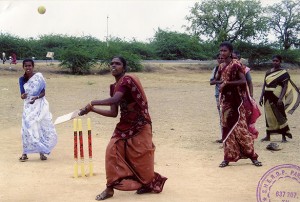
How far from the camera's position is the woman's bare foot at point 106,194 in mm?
6379

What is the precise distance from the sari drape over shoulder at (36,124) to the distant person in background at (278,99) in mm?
4293

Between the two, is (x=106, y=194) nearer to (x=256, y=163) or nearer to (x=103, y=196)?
(x=103, y=196)

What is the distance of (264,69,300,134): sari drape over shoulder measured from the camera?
417 inches

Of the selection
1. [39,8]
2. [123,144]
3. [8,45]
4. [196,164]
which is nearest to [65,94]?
[39,8]

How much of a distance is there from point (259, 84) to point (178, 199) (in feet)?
77.4

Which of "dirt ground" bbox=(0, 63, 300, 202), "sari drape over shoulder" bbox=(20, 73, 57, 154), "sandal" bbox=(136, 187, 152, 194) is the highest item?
"sari drape over shoulder" bbox=(20, 73, 57, 154)

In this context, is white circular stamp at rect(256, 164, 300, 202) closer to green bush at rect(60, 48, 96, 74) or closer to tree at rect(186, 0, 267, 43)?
green bush at rect(60, 48, 96, 74)

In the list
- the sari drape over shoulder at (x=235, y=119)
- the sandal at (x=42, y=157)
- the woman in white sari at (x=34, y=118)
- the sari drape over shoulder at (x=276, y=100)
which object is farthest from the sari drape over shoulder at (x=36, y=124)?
the sari drape over shoulder at (x=276, y=100)

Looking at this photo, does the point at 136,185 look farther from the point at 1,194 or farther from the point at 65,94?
the point at 65,94

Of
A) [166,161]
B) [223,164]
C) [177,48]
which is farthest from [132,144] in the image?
[177,48]

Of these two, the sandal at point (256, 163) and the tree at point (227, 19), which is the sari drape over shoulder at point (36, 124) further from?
the tree at point (227, 19)

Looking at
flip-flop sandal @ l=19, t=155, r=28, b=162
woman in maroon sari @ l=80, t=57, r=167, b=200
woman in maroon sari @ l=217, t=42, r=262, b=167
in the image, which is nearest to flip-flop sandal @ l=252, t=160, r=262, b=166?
woman in maroon sari @ l=217, t=42, r=262, b=167

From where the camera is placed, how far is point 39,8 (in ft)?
63.1

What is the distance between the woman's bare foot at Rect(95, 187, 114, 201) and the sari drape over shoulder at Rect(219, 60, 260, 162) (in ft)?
8.08
